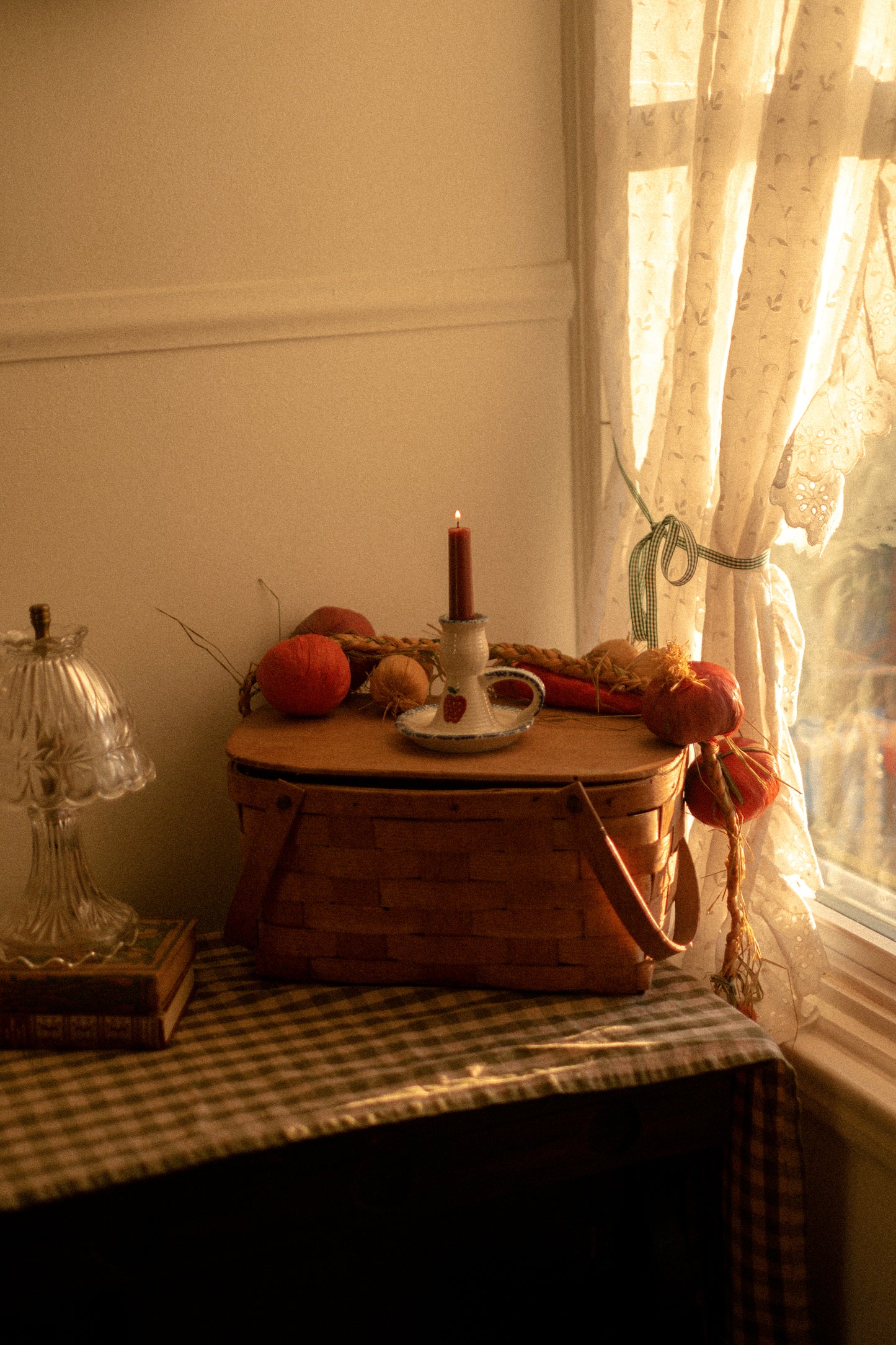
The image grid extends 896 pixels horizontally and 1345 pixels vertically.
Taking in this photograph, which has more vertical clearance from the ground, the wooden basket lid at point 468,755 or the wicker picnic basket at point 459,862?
the wooden basket lid at point 468,755

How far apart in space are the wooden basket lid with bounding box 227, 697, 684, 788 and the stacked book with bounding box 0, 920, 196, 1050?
0.74 feet

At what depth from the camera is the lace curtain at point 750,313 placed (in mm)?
1037

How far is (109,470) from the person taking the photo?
122cm

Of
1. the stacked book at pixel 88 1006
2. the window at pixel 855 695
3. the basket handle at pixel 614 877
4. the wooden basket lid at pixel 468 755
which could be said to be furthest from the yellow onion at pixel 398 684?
the window at pixel 855 695

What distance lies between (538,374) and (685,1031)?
0.80 metres

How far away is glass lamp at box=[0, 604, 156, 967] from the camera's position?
1002 millimetres

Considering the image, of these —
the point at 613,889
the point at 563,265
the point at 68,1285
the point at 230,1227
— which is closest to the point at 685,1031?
the point at 613,889

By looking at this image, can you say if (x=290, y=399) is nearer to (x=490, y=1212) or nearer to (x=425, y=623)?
(x=425, y=623)

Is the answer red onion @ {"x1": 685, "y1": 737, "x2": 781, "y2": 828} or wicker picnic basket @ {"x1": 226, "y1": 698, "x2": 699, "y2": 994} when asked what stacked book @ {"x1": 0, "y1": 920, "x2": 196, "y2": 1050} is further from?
red onion @ {"x1": 685, "y1": 737, "x2": 781, "y2": 828}

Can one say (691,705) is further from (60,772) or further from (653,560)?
(60,772)

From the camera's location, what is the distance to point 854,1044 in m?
1.17

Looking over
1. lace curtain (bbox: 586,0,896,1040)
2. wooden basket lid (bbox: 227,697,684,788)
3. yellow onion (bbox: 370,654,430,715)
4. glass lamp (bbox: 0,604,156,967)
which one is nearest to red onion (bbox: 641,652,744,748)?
wooden basket lid (bbox: 227,697,684,788)

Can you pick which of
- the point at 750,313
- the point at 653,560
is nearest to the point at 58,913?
the point at 653,560

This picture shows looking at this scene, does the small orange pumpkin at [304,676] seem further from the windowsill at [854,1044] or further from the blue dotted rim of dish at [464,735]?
the windowsill at [854,1044]
